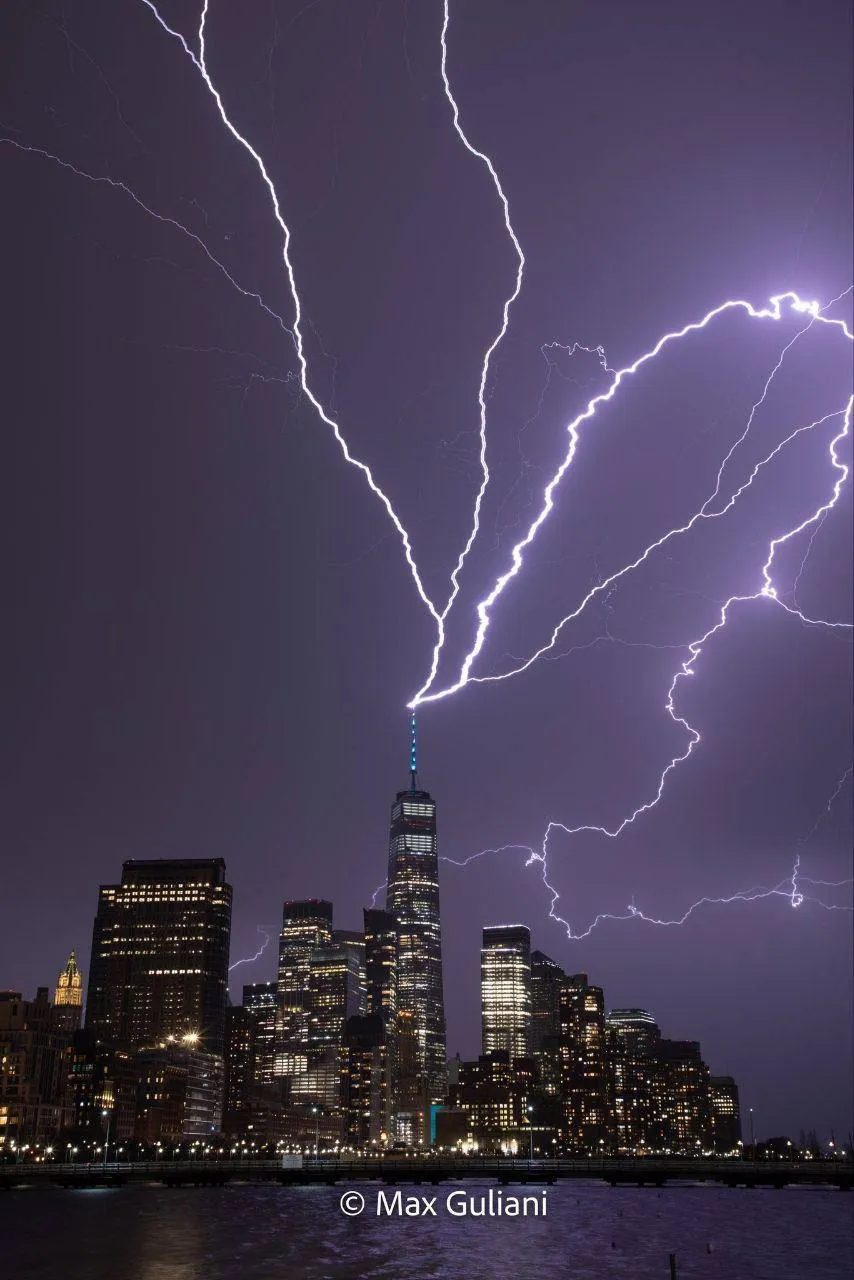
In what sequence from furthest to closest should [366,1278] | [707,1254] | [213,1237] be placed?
[213,1237] < [707,1254] < [366,1278]

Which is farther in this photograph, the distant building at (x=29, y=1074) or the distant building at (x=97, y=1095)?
the distant building at (x=97, y=1095)

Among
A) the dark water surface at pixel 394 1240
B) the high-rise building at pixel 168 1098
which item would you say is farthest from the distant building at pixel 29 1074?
the dark water surface at pixel 394 1240

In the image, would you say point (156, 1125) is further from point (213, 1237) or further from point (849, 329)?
point (849, 329)

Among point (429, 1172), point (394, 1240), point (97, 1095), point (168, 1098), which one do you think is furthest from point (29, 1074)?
point (394, 1240)

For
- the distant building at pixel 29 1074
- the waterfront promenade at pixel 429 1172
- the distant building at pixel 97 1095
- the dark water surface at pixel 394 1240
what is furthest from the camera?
the distant building at pixel 97 1095

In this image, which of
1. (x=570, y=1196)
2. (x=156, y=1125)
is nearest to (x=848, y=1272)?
(x=570, y=1196)

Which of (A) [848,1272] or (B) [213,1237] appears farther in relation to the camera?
(B) [213,1237]

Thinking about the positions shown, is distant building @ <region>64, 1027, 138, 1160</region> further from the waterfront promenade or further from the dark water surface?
the dark water surface

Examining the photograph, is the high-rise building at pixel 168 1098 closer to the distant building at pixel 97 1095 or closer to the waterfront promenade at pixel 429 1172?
the distant building at pixel 97 1095

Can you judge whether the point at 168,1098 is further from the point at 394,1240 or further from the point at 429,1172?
the point at 394,1240
